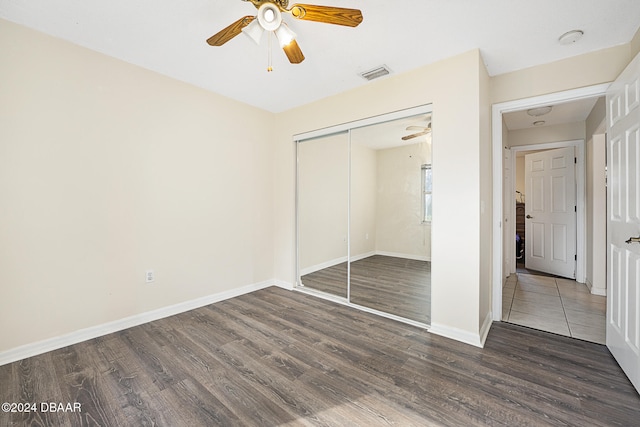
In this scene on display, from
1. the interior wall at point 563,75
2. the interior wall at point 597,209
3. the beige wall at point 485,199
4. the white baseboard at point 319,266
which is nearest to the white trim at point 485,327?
the beige wall at point 485,199

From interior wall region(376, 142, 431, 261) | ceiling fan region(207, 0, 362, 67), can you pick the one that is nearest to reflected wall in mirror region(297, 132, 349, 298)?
interior wall region(376, 142, 431, 261)

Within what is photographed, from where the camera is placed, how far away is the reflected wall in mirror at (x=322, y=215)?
12.0 ft

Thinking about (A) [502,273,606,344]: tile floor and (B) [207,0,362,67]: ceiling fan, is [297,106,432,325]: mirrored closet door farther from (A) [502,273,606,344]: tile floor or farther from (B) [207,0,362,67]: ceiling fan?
(B) [207,0,362,67]: ceiling fan

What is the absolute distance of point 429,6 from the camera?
184 cm

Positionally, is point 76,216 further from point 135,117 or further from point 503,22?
point 503,22

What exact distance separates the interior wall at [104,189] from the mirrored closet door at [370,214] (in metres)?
1.04

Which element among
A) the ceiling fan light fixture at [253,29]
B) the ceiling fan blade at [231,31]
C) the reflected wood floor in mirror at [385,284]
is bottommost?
A: the reflected wood floor in mirror at [385,284]

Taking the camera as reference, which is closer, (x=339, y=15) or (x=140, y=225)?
(x=339, y=15)

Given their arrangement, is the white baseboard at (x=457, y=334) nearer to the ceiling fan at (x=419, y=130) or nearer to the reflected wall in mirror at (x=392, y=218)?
the reflected wall in mirror at (x=392, y=218)

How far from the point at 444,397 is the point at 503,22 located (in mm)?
2644

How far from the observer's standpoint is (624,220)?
1.89 metres

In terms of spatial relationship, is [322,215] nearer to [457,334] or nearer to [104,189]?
[457,334]

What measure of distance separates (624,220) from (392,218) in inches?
79.0

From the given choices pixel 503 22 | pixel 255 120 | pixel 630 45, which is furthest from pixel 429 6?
pixel 255 120
